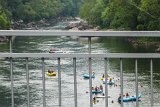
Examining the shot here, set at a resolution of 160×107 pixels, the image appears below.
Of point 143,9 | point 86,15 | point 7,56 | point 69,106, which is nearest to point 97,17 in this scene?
point 86,15

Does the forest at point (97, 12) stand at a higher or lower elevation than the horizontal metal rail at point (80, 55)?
higher

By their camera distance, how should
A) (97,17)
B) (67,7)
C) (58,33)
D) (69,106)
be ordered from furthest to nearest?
(67,7)
(97,17)
(69,106)
(58,33)

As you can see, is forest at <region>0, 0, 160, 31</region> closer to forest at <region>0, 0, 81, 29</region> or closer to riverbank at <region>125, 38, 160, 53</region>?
forest at <region>0, 0, 81, 29</region>

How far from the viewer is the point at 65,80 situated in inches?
1069

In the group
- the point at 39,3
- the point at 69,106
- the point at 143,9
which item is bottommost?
the point at 69,106

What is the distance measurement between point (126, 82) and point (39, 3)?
9712 centimetres

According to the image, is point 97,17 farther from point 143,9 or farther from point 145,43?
point 145,43

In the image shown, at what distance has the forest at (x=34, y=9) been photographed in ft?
323

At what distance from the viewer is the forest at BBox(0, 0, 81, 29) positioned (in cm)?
9832

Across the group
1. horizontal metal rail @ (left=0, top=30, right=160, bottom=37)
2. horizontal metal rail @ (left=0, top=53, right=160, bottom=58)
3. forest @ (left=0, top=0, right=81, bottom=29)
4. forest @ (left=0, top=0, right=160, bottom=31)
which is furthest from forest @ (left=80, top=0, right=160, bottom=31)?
horizontal metal rail @ (left=0, top=30, right=160, bottom=37)

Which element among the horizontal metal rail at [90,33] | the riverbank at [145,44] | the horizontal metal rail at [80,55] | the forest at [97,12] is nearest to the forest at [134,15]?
Result: the forest at [97,12]

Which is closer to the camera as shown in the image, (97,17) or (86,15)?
(97,17)

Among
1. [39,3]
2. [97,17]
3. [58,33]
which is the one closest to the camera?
[58,33]

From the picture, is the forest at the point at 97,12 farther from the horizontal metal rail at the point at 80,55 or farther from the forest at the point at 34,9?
the horizontal metal rail at the point at 80,55
